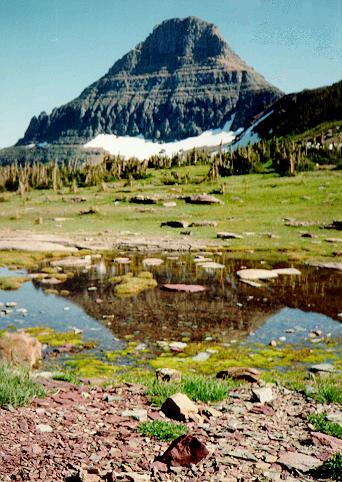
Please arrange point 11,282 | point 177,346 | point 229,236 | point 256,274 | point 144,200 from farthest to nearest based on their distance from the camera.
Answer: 1. point 144,200
2. point 229,236
3. point 256,274
4. point 11,282
5. point 177,346

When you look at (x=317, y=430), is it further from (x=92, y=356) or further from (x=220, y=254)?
(x=220, y=254)

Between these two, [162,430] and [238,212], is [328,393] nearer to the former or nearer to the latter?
[162,430]

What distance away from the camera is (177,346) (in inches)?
450

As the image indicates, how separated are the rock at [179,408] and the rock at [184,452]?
3.63 ft

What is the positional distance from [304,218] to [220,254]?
14.8m

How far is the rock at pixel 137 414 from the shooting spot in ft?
22.3

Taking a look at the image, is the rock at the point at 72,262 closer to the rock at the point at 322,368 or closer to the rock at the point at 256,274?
the rock at the point at 256,274

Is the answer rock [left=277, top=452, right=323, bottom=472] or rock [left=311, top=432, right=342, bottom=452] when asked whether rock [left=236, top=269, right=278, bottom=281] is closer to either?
rock [left=311, top=432, right=342, bottom=452]

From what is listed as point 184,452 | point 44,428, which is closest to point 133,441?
point 184,452

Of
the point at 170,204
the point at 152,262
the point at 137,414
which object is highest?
the point at 170,204

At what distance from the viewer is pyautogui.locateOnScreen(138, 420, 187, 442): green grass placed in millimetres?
6184

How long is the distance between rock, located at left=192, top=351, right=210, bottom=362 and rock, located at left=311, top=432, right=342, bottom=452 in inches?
171

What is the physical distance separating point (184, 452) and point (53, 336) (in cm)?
724

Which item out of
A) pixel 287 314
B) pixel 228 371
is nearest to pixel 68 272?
pixel 287 314
